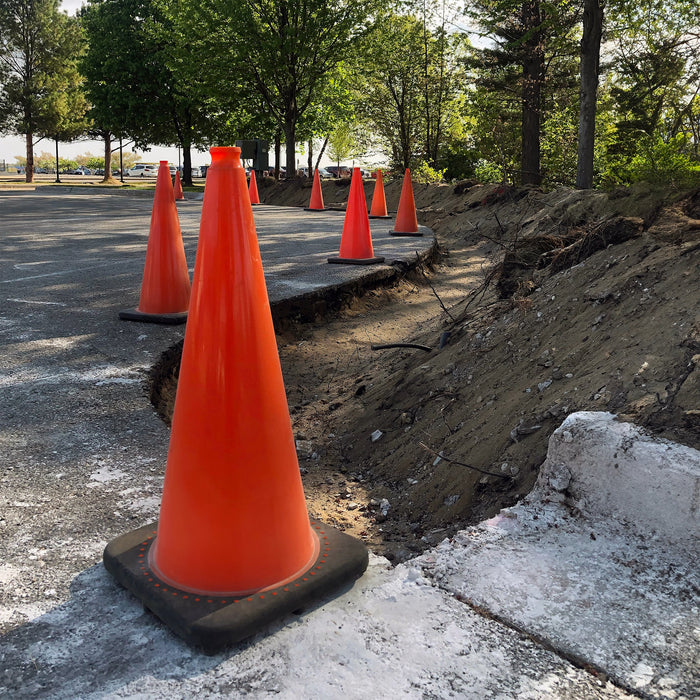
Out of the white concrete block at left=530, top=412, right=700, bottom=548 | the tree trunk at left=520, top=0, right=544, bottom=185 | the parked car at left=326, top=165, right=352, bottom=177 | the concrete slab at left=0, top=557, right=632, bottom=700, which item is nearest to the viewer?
the concrete slab at left=0, top=557, right=632, bottom=700

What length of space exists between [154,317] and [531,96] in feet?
48.7

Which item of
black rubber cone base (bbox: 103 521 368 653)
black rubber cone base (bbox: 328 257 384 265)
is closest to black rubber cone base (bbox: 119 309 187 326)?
black rubber cone base (bbox: 103 521 368 653)

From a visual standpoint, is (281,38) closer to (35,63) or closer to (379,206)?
(379,206)

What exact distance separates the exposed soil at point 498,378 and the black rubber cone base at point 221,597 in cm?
36

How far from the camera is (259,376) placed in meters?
2.03

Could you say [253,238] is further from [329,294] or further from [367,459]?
[329,294]

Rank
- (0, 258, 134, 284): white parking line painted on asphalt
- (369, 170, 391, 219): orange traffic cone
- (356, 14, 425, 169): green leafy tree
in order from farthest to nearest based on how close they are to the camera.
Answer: (356, 14, 425, 169): green leafy tree → (369, 170, 391, 219): orange traffic cone → (0, 258, 134, 284): white parking line painted on asphalt

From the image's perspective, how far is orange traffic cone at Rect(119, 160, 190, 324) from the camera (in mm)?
5129

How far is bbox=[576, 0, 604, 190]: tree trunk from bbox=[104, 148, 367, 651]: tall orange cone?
1143 centimetres

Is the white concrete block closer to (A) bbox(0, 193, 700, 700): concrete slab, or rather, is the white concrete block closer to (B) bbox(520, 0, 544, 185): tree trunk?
(A) bbox(0, 193, 700, 700): concrete slab

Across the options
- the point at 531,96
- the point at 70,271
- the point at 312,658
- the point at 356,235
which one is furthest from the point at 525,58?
the point at 312,658

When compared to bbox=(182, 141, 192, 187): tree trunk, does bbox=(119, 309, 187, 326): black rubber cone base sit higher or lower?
lower

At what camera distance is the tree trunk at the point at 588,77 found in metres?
11.4

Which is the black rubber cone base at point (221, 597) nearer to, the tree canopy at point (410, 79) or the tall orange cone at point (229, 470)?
the tall orange cone at point (229, 470)
